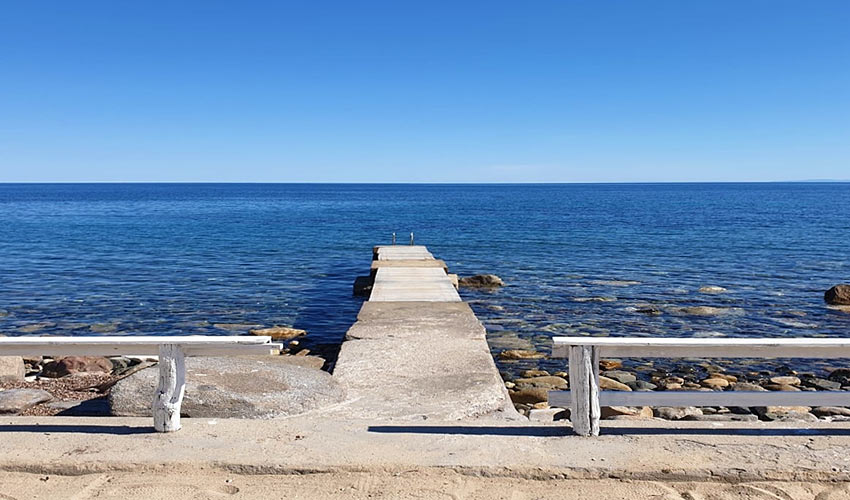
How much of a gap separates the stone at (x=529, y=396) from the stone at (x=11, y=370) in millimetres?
6044

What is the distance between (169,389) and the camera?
16.7 ft

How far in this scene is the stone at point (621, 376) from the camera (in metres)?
9.99

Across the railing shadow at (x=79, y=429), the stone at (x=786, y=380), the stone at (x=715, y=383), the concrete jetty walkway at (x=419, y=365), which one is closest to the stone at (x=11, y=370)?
the railing shadow at (x=79, y=429)

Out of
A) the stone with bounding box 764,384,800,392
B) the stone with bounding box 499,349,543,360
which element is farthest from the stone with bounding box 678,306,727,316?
the stone with bounding box 764,384,800,392

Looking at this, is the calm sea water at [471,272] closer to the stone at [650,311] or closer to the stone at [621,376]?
the stone at [650,311]

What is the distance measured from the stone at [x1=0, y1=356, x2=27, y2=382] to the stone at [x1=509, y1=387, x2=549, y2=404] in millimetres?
6044

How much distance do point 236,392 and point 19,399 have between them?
2.64 metres

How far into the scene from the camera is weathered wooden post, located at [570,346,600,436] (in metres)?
4.88

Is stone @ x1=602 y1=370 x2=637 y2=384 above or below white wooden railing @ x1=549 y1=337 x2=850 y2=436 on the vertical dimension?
below

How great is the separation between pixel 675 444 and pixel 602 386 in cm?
474

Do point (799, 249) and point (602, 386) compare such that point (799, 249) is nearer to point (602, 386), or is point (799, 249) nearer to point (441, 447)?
point (602, 386)

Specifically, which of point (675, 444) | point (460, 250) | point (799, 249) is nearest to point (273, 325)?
point (675, 444)

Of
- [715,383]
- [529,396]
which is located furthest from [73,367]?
[715,383]

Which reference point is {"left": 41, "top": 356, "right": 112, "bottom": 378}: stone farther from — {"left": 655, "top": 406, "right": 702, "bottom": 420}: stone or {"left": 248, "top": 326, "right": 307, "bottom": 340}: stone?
{"left": 655, "top": 406, "right": 702, "bottom": 420}: stone
